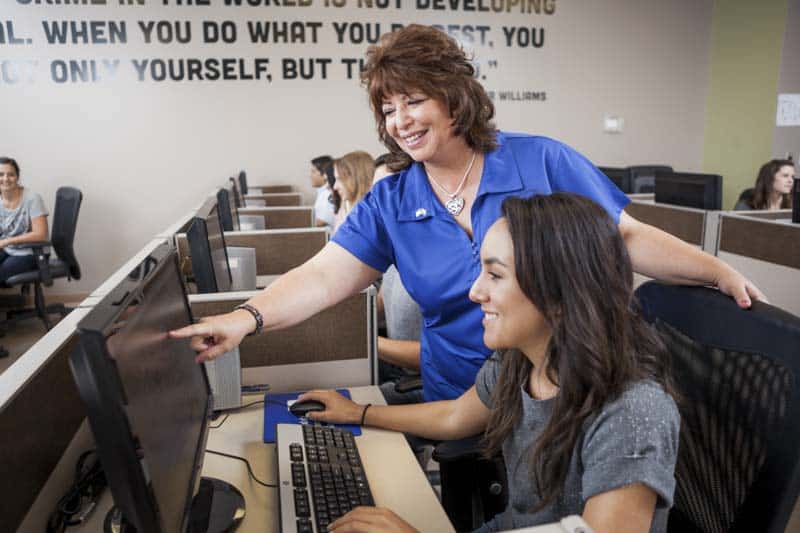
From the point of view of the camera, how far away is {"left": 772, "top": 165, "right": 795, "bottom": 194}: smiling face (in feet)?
12.9

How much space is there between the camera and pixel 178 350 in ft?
3.10

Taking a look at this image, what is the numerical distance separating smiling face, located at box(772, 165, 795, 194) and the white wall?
236cm

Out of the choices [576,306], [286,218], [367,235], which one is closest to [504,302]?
[576,306]

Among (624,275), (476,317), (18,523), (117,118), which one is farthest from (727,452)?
(117,118)

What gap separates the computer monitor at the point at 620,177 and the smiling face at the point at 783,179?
1227mm

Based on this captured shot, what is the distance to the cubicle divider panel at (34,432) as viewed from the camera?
32.9 inches

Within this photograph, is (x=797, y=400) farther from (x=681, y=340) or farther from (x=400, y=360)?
(x=400, y=360)

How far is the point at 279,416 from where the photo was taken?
136 cm

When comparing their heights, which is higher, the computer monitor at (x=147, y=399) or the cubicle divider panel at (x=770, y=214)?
the computer monitor at (x=147, y=399)

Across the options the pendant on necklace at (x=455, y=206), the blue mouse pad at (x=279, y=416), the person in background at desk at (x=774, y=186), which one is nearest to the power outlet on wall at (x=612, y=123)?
→ the person in background at desk at (x=774, y=186)

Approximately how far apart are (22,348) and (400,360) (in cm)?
335

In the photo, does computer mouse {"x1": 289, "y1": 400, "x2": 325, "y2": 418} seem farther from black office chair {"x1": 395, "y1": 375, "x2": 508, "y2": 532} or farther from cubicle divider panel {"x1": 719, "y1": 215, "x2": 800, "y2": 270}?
cubicle divider panel {"x1": 719, "y1": 215, "x2": 800, "y2": 270}

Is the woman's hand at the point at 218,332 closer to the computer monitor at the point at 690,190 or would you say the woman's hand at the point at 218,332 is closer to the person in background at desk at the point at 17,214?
the computer monitor at the point at 690,190

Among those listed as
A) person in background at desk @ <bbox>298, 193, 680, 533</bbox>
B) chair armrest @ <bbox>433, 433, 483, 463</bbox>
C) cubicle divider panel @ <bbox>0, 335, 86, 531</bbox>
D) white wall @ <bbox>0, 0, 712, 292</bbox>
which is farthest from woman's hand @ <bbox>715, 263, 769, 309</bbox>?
white wall @ <bbox>0, 0, 712, 292</bbox>
